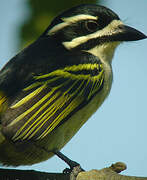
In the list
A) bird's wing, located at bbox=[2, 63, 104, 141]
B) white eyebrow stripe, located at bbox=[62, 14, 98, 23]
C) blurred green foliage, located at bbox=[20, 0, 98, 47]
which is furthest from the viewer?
white eyebrow stripe, located at bbox=[62, 14, 98, 23]

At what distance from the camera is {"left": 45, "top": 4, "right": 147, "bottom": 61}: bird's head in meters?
5.23

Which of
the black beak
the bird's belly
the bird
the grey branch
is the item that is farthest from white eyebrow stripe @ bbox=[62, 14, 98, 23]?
the grey branch

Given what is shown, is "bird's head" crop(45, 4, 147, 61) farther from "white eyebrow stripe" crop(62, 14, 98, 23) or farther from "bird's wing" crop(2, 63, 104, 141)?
"bird's wing" crop(2, 63, 104, 141)

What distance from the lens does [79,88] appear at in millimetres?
4918

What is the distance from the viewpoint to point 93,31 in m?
5.23

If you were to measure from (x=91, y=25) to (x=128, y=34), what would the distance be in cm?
60

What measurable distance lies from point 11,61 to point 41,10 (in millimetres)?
1633

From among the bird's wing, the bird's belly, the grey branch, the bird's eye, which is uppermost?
the bird's eye

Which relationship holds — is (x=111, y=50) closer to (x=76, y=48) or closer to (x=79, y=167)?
(x=76, y=48)

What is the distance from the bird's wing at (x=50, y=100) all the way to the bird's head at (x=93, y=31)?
32cm

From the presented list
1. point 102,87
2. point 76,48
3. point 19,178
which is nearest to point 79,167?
point 19,178

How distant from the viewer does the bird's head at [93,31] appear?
523 centimetres

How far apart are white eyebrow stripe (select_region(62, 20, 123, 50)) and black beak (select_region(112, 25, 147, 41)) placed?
0.08 metres

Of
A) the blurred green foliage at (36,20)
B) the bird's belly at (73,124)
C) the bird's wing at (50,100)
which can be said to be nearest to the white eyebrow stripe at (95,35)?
the bird's wing at (50,100)
